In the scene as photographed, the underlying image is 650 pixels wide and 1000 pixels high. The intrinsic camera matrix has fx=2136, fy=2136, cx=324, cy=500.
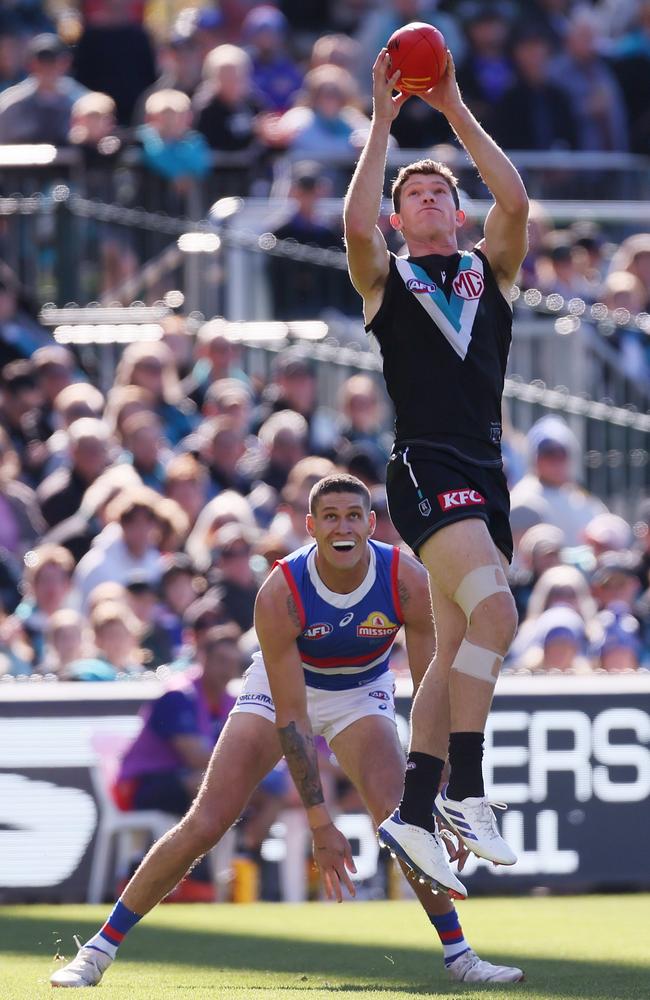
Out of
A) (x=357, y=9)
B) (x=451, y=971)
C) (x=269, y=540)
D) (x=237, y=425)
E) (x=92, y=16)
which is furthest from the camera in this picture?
(x=357, y=9)

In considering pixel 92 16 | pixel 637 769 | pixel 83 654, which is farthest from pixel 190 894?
pixel 92 16

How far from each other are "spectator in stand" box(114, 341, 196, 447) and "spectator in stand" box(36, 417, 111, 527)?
2.31ft

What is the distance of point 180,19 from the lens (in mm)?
20391

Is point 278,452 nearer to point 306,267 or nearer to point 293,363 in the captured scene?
point 293,363

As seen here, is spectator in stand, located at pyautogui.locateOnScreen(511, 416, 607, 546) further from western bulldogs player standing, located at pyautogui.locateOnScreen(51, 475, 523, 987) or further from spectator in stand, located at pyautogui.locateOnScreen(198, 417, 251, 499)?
western bulldogs player standing, located at pyautogui.locateOnScreen(51, 475, 523, 987)

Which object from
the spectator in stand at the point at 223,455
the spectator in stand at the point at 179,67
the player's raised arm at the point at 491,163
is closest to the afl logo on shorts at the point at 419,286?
the player's raised arm at the point at 491,163

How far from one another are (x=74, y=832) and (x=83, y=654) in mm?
1140

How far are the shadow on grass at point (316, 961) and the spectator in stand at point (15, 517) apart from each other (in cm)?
325

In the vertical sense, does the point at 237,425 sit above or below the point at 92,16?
below

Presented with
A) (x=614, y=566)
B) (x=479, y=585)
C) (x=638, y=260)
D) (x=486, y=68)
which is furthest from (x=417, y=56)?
(x=486, y=68)

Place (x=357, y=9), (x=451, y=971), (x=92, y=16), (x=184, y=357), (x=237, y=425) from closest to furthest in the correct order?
(x=451, y=971) < (x=237, y=425) < (x=184, y=357) < (x=92, y=16) < (x=357, y=9)

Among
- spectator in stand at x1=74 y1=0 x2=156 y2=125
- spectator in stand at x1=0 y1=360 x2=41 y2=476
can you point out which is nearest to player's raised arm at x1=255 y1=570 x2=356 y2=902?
spectator in stand at x1=0 y1=360 x2=41 y2=476

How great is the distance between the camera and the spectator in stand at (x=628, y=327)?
55.2 ft

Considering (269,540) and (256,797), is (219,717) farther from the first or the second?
(269,540)
